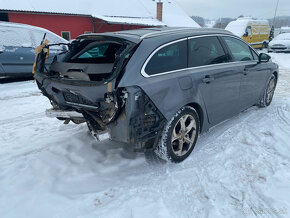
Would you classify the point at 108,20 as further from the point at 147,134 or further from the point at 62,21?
the point at 147,134

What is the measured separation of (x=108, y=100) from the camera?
239cm

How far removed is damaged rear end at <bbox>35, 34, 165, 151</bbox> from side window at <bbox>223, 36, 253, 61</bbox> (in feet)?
6.52

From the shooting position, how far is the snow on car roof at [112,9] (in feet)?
48.1

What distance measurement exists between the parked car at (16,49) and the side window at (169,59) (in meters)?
6.05

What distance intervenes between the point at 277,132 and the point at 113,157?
2.78 m

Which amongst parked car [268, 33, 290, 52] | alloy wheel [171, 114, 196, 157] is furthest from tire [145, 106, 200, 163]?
parked car [268, 33, 290, 52]

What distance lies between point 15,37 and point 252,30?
54.8ft

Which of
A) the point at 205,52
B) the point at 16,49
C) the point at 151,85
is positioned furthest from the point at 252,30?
the point at 151,85

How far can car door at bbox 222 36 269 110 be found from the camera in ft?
12.8

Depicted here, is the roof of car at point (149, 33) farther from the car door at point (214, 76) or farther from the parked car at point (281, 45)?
the parked car at point (281, 45)

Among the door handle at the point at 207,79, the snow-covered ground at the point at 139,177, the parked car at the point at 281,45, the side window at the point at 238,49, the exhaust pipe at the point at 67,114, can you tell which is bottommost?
the parked car at the point at 281,45

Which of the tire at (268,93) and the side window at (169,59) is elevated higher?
the side window at (169,59)

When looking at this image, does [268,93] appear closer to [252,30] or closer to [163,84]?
[163,84]

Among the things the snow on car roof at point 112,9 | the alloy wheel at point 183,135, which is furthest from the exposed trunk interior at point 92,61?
the snow on car roof at point 112,9
